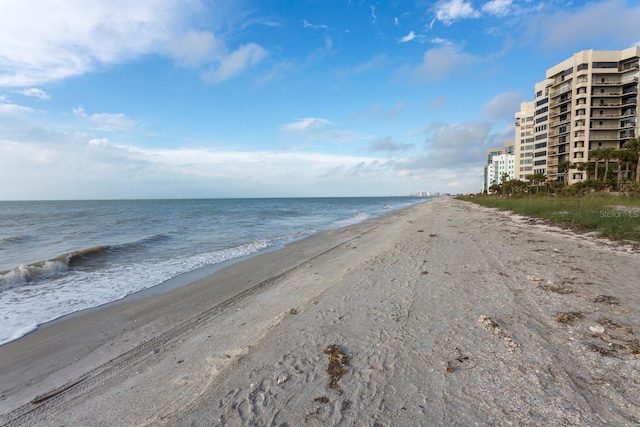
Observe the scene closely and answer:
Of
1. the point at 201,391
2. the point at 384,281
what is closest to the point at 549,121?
the point at 384,281

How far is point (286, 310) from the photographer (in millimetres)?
5730

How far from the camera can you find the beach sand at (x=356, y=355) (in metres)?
2.93

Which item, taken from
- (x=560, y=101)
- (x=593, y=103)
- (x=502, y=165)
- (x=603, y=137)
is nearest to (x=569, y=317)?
(x=603, y=137)

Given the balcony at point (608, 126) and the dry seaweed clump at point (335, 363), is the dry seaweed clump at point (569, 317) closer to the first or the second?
the dry seaweed clump at point (335, 363)

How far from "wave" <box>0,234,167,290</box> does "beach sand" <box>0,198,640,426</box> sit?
4845 millimetres

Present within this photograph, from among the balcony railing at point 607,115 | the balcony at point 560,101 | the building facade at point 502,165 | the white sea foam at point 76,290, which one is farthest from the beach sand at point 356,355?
the building facade at point 502,165

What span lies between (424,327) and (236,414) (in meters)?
2.85

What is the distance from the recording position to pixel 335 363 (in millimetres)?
3727

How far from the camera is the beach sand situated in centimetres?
293

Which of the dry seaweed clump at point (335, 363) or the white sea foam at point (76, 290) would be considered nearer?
the dry seaweed clump at point (335, 363)

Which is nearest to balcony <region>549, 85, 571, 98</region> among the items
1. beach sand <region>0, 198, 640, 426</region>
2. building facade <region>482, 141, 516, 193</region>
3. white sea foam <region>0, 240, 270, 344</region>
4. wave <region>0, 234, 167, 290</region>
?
building facade <region>482, 141, 516, 193</region>

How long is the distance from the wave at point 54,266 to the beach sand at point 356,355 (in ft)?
15.9

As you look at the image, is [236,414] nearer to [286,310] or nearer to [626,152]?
[286,310]

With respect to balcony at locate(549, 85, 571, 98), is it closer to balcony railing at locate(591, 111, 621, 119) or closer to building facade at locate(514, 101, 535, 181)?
balcony railing at locate(591, 111, 621, 119)
